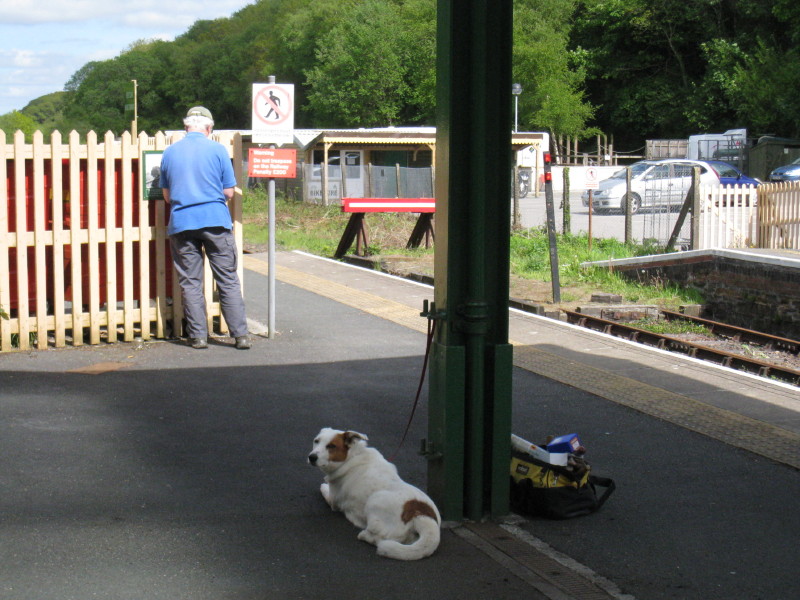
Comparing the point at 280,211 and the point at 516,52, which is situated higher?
the point at 516,52

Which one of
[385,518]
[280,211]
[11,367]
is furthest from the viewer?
[280,211]

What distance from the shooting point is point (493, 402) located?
16.1ft

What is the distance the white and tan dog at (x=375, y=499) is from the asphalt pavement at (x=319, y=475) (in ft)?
0.26

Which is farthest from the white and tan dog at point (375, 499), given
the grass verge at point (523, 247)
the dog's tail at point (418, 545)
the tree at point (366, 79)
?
the tree at point (366, 79)

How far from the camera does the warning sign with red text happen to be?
31.3 ft

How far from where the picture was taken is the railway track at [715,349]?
1012cm

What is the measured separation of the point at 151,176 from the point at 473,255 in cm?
487

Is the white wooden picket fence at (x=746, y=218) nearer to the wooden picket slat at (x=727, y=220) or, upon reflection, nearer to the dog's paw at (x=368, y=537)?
the wooden picket slat at (x=727, y=220)

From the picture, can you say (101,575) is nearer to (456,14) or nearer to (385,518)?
(385,518)

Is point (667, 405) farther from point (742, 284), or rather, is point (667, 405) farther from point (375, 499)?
point (742, 284)

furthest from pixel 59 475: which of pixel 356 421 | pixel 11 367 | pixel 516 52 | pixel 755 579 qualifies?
pixel 516 52

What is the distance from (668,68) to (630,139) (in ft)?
17.1

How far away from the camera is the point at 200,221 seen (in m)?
8.62

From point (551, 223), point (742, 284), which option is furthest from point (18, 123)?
point (742, 284)
